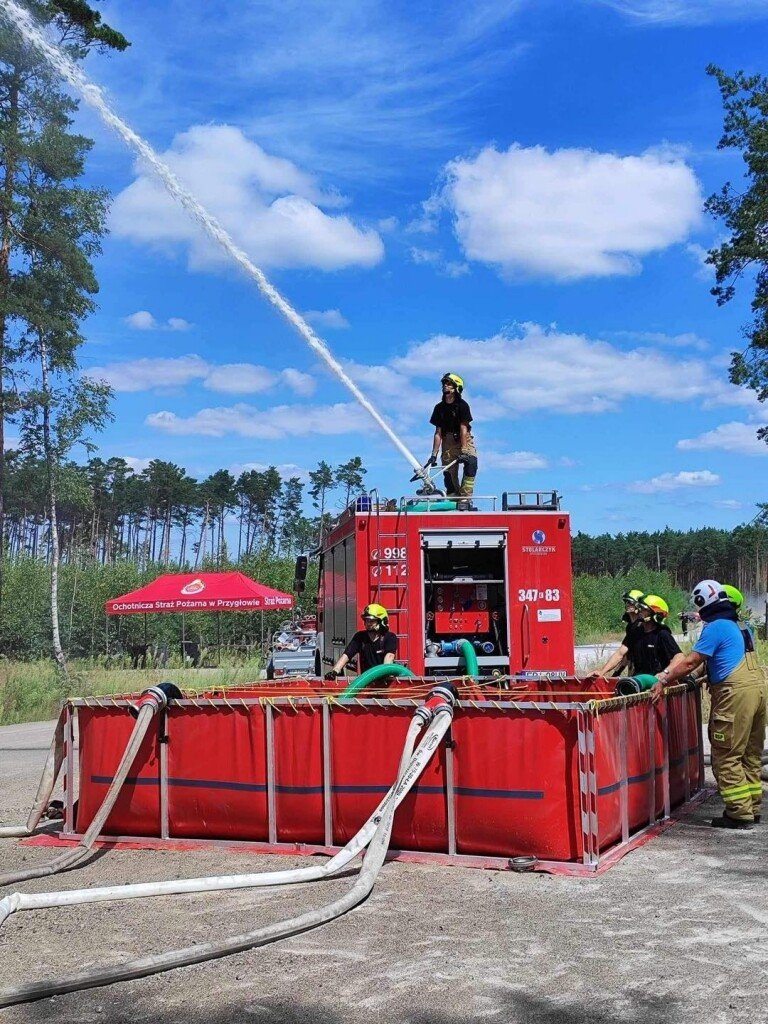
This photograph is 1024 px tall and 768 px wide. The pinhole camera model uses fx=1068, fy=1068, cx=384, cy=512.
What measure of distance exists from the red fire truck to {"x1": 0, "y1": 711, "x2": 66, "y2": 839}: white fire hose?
4288mm

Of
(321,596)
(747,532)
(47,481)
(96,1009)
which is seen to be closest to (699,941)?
(96,1009)

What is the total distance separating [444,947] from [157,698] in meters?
3.14

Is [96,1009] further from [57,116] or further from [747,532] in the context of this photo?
[747,532]

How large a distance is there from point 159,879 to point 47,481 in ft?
65.3

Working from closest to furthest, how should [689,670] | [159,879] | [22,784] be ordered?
1. [159,879]
2. [689,670]
3. [22,784]

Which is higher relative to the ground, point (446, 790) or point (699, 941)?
point (446, 790)

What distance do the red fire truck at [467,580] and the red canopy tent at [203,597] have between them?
10422 mm

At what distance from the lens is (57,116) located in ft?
78.8

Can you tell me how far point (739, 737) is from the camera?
7531mm

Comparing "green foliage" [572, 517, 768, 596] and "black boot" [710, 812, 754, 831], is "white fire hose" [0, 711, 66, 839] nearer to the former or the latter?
"black boot" [710, 812, 754, 831]

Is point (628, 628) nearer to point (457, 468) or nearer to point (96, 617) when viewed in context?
point (457, 468)

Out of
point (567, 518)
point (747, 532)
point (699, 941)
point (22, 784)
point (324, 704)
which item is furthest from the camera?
point (747, 532)

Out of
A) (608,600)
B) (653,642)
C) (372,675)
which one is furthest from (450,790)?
(608,600)

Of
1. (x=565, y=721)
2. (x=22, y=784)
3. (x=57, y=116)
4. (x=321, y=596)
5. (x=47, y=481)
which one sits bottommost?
(x=22, y=784)
